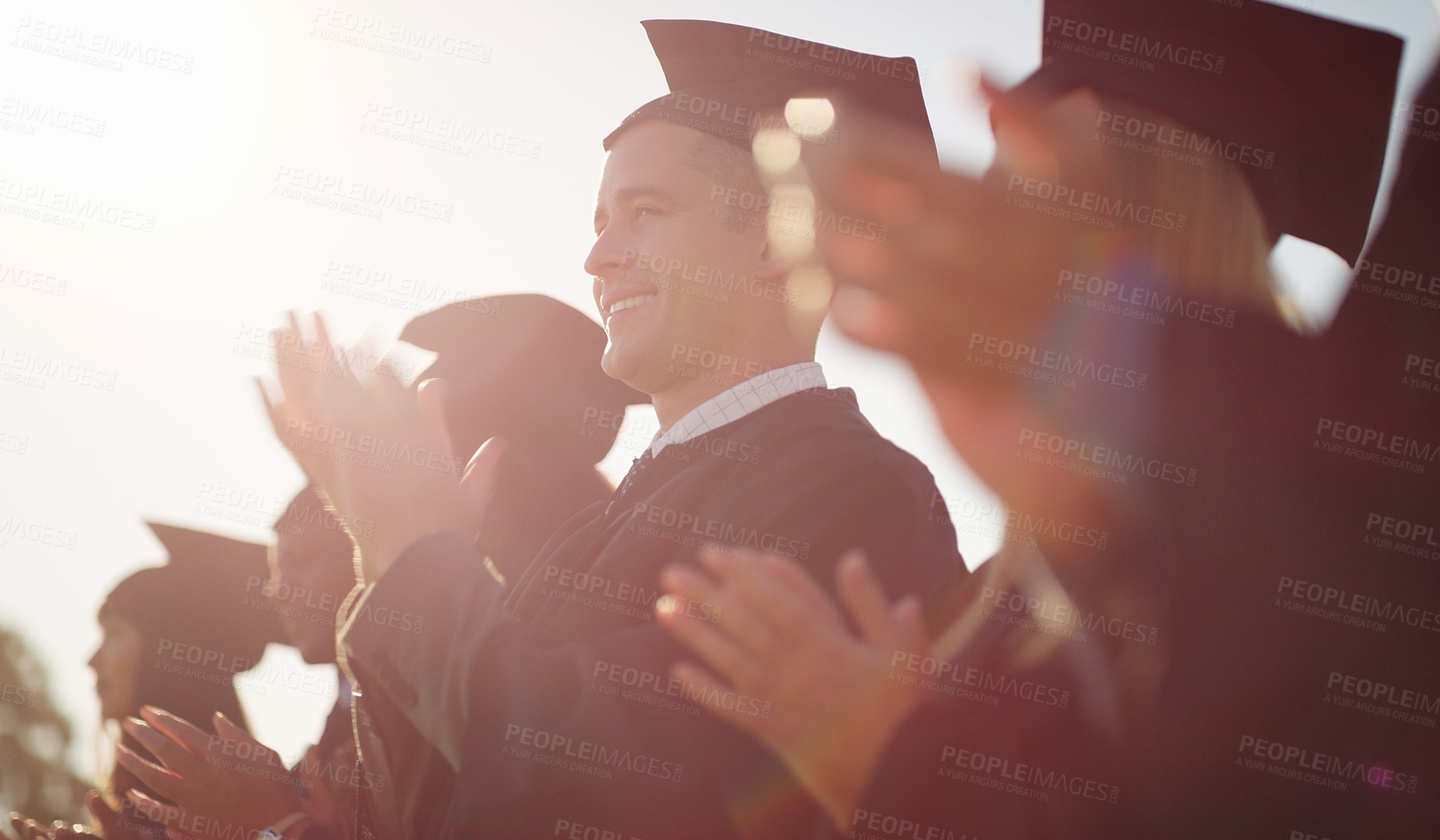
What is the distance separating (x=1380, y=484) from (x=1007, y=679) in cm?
66

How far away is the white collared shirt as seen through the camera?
2.64 m

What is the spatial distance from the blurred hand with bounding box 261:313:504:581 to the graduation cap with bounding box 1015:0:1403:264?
144cm

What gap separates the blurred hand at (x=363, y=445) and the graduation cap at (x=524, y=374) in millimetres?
2139

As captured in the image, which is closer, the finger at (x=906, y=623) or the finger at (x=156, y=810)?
the finger at (x=906, y=623)

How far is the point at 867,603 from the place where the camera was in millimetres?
1547

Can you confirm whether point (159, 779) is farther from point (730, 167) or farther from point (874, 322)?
point (874, 322)

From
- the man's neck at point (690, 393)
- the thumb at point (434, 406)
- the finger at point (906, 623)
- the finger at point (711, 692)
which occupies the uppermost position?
the man's neck at point (690, 393)

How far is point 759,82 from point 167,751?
2.88 meters

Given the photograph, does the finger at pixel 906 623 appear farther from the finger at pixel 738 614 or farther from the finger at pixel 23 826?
the finger at pixel 23 826

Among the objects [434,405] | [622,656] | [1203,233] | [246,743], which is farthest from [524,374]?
[1203,233]

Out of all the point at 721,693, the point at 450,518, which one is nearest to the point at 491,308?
the point at 450,518

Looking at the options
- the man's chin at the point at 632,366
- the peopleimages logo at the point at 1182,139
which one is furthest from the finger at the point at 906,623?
the man's chin at the point at 632,366

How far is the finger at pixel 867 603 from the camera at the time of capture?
152 cm

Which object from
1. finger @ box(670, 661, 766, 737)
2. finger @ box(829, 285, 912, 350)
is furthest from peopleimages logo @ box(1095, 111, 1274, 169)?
finger @ box(670, 661, 766, 737)
